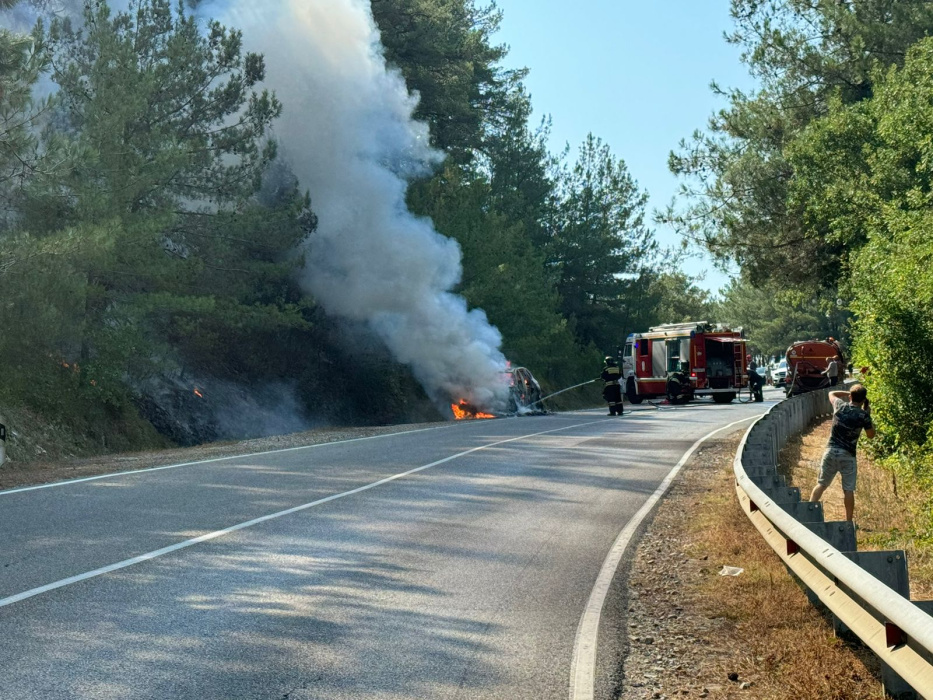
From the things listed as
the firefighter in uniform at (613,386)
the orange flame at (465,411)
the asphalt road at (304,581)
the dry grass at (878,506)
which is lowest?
the dry grass at (878,506)

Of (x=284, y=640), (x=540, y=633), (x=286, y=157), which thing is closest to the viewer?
(x=284, y=640)

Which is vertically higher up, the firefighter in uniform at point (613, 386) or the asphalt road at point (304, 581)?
the firefighter in uniform at point (613, 386)

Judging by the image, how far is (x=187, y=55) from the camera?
29.2m

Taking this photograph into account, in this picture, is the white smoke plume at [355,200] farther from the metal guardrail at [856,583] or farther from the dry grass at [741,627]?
the metal guardrail at [856,583]

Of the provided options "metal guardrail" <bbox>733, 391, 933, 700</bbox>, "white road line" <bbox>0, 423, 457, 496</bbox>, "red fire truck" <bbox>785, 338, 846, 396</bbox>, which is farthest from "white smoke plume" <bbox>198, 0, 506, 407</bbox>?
"metal guardrail" <bbox>733, 391, 933, 700</bbox>

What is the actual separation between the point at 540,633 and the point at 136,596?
8.89 ft

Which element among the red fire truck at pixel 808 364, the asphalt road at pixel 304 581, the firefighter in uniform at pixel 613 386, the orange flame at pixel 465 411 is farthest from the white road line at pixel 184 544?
the red fire truck at pixel 808 364

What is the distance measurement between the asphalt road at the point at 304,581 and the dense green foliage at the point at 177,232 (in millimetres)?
9325

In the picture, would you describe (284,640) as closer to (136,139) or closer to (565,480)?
(565,480)

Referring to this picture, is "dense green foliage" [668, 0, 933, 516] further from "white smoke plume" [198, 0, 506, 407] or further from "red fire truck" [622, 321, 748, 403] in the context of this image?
"white smoke plume" [198, 0, 506, 407]

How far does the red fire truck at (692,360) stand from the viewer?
4134cm

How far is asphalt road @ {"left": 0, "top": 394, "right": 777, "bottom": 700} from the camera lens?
5707 mm

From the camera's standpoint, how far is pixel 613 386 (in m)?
33.1

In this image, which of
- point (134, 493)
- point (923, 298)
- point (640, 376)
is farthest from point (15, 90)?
point (640, 376)
